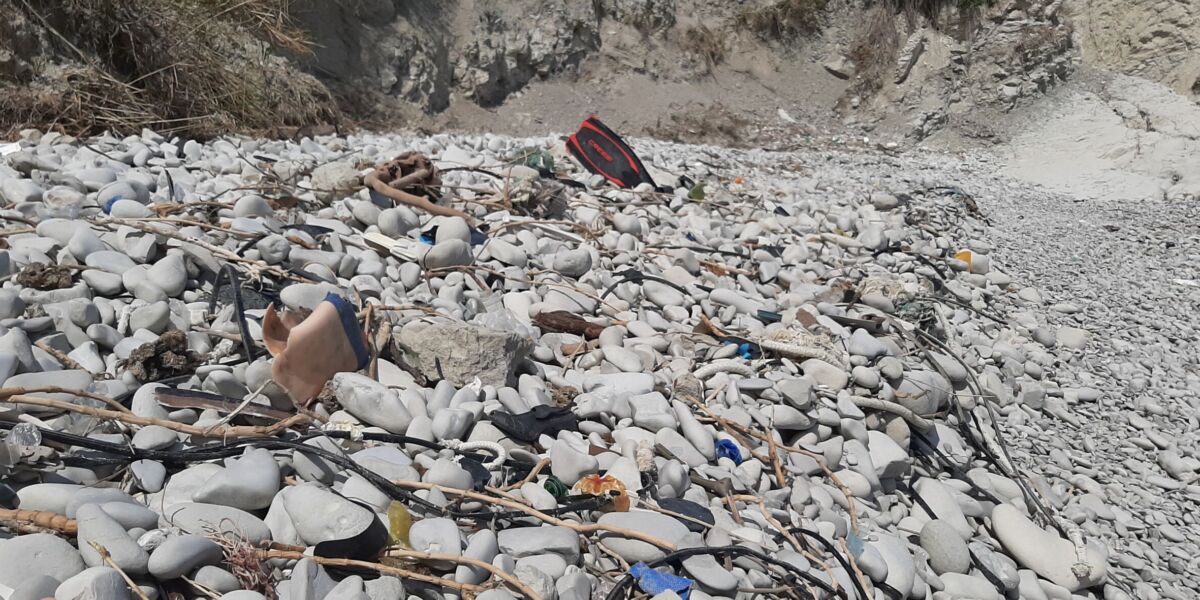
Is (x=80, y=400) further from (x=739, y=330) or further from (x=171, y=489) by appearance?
(x=739, y=330)

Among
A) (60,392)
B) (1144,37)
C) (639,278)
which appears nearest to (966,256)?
(639,278)

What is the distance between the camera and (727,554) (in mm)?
1364

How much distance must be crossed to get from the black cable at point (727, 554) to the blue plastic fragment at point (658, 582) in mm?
16

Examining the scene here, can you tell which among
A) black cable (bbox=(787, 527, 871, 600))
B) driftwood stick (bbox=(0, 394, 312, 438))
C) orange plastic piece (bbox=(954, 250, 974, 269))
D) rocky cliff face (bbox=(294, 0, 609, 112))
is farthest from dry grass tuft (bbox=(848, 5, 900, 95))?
driftwood stick (bbox=(0, 394, 312, 438))

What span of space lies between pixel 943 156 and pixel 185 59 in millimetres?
8187

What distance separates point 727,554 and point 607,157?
329 centimetres

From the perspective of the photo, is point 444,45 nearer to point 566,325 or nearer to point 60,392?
point 566,325

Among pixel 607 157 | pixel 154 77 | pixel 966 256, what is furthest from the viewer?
pixel 154 77

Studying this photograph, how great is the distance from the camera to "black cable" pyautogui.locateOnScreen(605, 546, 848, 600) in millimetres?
1257

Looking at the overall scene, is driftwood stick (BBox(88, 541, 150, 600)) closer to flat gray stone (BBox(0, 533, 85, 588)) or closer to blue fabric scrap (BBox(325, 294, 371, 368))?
flat gray stone (BBox(0, 533, 85, 588))

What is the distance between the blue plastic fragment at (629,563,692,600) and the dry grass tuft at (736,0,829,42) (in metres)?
10.6

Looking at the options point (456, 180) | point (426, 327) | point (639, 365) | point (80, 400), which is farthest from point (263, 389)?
point (456, 180)

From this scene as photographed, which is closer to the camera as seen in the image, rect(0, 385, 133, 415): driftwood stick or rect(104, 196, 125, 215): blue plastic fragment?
rect(0, 385, 133, 415): driftwood stick

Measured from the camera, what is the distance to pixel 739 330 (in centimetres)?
247
